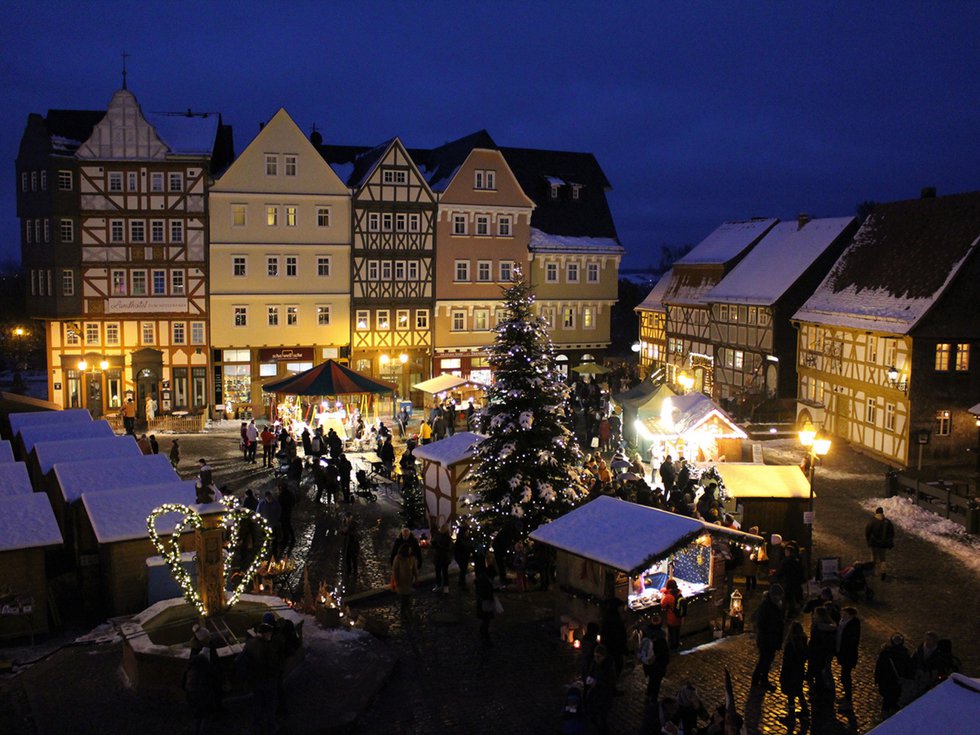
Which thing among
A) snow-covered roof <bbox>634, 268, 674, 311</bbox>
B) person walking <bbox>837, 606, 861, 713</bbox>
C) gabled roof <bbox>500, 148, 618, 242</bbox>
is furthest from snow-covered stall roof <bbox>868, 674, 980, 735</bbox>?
snow-covered roof <bbox>634, 268, 674, 311</bbox>

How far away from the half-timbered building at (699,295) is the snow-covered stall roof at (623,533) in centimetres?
2795

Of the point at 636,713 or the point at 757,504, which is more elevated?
the point at 757,504

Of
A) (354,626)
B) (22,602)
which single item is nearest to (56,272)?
(22,602)

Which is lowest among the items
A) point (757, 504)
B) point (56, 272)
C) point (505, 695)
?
point (505, 695)

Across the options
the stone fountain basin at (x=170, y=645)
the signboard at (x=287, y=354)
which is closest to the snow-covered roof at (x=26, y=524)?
the stone fountain basin at (x=170, y=645)

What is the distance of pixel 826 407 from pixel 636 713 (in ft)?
80.1

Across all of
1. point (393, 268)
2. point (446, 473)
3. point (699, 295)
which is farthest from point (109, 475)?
point (699, 295)

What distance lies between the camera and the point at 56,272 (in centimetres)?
3578

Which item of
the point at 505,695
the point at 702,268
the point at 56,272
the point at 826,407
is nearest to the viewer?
the point at 505,695

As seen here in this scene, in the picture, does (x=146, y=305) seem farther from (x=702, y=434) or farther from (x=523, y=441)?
(x=523, y=441)

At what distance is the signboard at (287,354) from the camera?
3844cm

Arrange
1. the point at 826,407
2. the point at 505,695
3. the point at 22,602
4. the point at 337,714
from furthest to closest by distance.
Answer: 1. the point at 826,407
2. the point at 22,602
3. the point at 505,695
4. the point at 337,714

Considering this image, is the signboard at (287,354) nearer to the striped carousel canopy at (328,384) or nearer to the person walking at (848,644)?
the striped carousel canopy at (328,384)

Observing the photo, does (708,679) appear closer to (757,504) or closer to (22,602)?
(757,504)
